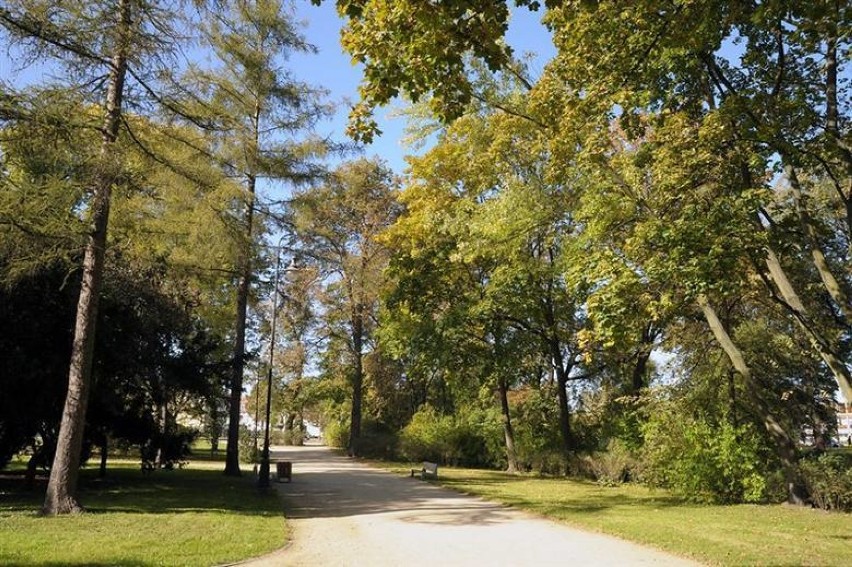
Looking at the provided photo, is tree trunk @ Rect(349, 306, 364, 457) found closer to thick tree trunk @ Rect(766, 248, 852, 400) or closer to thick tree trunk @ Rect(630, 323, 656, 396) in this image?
thick tree trunk @ Rect(630, 323, 656, 396)

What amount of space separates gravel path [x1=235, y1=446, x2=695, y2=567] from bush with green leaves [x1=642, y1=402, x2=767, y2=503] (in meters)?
4.99

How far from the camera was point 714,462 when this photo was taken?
1542cm

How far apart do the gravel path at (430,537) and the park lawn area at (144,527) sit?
61cm

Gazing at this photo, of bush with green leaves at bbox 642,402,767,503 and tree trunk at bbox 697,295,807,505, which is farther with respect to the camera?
bush with green leaves at bbox 642,402,767,503

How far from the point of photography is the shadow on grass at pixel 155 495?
12664 mm

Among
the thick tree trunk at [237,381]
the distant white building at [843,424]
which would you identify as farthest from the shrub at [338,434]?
the distant white building at [843,424]

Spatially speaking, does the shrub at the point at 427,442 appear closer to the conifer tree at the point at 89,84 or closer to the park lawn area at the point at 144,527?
the park lawn area at the point at 144,527

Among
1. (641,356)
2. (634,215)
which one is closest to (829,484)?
(634,215)

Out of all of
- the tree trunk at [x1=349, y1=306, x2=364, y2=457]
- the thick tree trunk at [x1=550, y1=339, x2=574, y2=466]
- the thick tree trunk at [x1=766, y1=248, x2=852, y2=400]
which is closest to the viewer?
the thick tree trunk at [x1=766, y1=248, x2=852, y2=400]

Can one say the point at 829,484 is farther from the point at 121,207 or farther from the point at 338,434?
the point at 338,434

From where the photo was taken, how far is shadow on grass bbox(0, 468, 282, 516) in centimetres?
1266

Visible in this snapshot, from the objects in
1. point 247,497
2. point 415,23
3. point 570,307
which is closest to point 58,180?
point 415,23

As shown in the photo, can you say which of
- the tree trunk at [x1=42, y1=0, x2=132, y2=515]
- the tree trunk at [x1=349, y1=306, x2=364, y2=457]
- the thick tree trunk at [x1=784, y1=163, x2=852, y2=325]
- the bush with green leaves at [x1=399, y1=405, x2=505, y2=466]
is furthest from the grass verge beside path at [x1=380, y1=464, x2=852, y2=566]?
the tree trunk at [x1=349, y1=306, x2=364, y2=457]

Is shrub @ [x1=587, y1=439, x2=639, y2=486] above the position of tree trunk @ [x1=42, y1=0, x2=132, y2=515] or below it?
below
